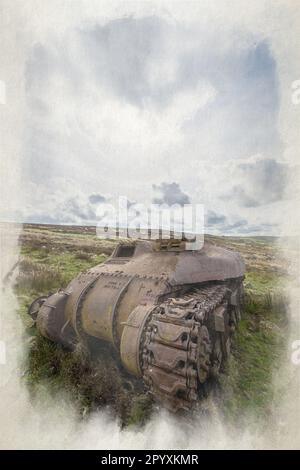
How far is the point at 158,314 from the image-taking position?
10.8ft

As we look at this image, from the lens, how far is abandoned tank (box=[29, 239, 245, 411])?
9.20ft

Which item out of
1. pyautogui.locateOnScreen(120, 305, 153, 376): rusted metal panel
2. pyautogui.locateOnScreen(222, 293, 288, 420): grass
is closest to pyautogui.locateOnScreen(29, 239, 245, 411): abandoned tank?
pyautogui.locateOnScreen(120, 305, 153, 376): rusted metal panel

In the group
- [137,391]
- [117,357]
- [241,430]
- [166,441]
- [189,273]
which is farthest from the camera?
[117,357]

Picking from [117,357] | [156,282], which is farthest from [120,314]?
[117,357]

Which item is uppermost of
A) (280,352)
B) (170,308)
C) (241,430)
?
(170,308)

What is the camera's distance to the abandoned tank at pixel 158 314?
280 centimetres

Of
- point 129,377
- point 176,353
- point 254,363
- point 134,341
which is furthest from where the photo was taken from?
point 254,363

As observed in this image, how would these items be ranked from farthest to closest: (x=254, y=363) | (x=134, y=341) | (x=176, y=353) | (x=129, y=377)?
(x=254, y=363) → (x=129, y=377) → (x=134, y=341) → (x=176, y=353)

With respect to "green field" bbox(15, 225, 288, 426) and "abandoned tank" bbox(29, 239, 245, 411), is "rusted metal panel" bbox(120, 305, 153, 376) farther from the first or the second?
"green field" bbox(15, 225, 288, 426)

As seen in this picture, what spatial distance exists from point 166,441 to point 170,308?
1795mm

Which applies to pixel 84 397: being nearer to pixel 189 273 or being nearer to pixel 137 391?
pixel 137 391

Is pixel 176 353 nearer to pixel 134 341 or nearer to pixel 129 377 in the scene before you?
pixel 134 341

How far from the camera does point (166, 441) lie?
3562mm

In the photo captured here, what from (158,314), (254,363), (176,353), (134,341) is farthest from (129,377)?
(254,363)
